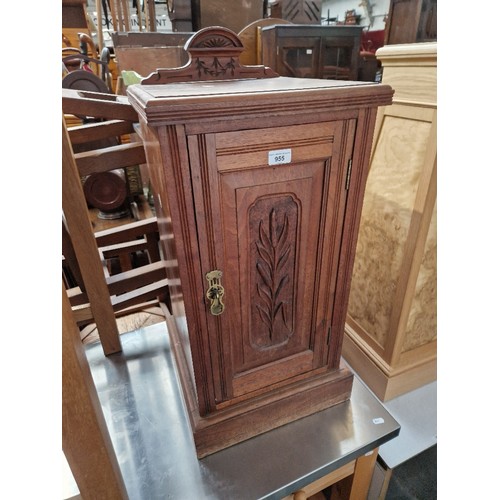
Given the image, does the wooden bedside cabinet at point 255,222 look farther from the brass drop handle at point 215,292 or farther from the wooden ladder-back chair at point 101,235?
the wooden ladder-back chair at point 101,235

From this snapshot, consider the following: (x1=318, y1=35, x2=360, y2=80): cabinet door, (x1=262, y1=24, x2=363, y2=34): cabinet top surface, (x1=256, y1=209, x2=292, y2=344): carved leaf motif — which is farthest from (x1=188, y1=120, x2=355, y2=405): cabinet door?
(x1=318, y1=35, x2=360, y2=80): cabinet door

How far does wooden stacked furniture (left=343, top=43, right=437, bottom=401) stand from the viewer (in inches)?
42.8

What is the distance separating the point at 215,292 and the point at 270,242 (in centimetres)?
17

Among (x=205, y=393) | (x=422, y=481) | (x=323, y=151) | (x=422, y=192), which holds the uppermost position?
(x=323, y=151)

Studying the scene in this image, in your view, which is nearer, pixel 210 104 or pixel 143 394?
pixel 210 104

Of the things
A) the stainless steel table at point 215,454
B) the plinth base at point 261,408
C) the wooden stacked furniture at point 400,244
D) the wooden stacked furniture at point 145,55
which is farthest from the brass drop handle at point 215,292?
the wooden stacked furniture at point 145,55

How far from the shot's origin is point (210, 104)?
1.93 ft

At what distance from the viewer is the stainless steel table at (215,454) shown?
3.01 feet

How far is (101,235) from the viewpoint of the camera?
1695mm

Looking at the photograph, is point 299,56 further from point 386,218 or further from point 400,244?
point 400,244

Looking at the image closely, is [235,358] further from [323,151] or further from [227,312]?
[323,151]

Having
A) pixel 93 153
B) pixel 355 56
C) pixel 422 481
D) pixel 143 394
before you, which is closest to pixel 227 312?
pixel 143 394

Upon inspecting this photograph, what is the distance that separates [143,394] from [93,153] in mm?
870

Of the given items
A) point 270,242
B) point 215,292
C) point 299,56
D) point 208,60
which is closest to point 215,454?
point 215,292
